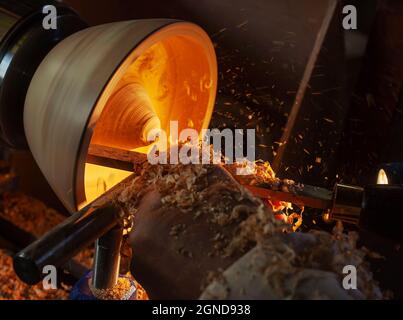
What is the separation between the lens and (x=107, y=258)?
1.10 metres

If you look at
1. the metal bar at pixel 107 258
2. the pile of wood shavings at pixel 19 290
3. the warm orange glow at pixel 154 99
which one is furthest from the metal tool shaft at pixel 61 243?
the pile of wood shavings at pixel 19 290

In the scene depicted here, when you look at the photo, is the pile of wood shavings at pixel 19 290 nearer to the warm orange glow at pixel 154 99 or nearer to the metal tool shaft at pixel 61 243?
the warm orange glow at pixel 154 99

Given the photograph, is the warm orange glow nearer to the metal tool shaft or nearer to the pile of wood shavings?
the metal tool shaft

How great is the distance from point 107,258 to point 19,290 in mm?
1190

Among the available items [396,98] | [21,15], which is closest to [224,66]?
[396,98]

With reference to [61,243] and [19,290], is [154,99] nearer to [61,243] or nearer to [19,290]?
[61,243]

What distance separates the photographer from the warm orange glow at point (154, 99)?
129 cm

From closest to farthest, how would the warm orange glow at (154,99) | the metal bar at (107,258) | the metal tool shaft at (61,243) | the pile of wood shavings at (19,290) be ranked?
the metal tool shaft at (61,243)
the metal bar at (107,258)
the warm orange glow at (154,99)
the pile of wood shavings at (19,290)

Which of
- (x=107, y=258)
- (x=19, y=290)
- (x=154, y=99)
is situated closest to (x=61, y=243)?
(x=107, y=258)

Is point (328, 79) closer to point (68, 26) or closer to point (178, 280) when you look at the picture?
point (68, 26)

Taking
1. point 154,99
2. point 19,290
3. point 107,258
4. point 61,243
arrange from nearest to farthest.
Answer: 1. point 61,243
2. point 107,258
3. point 154,99
4. point 19,290

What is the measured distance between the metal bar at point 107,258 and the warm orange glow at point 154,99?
167 millimetres

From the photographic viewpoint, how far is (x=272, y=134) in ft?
6.75
